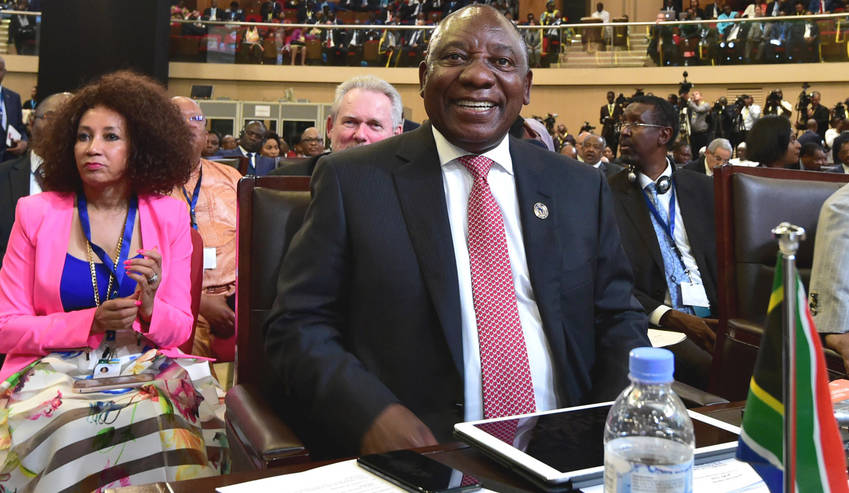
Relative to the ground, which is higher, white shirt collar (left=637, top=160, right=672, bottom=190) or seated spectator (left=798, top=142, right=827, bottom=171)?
seated spectator (left=798, top=142, right=827, bottom=171)

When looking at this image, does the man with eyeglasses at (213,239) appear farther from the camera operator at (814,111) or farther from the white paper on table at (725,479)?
the camera operator at (814,111)

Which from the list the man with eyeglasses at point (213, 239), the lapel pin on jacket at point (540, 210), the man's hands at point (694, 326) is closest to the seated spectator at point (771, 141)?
the man's hands at point (694, 326)

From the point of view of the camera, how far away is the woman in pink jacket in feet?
5.90

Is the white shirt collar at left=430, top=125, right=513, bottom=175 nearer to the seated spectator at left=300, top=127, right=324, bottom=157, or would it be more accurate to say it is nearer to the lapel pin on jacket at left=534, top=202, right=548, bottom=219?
the lapel pin on jacket at left=534, top=202, right=548, bottom=219

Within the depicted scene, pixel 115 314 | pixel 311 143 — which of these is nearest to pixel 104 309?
pixel 115 314

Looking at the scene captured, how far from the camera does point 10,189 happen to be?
3043mm

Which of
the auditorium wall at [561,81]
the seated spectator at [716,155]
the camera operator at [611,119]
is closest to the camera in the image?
the seated spectator at [716,155]

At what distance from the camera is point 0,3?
47.7 feet

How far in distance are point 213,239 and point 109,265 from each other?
1.12 m

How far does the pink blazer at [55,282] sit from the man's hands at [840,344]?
5.50 feet

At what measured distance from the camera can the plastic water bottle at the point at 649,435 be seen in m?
0.73

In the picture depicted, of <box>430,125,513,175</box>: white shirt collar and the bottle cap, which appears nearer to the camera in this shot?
the bottle cap

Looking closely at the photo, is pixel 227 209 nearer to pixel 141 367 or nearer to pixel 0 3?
pixel 141 367

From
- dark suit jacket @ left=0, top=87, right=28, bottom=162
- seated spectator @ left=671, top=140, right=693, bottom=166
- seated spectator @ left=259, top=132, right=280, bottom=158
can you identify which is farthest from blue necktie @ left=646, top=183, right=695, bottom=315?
seated spectator @ left=259, top=132, right=280, bottom=158
